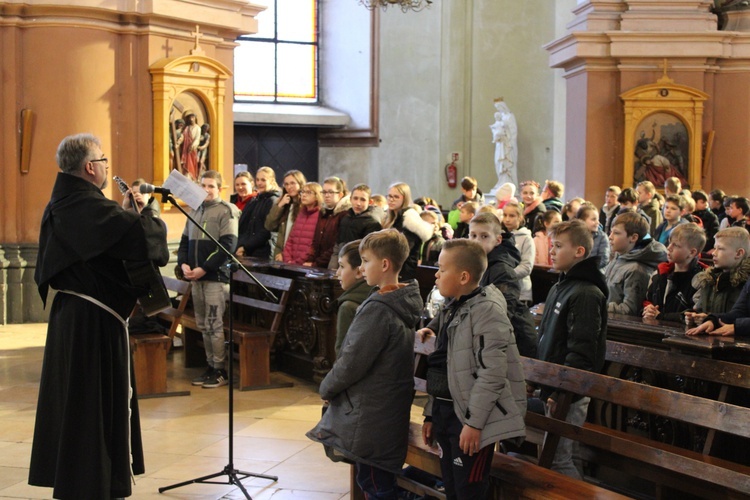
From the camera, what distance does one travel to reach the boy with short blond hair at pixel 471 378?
12.5 feet

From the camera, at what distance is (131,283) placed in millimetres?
4793

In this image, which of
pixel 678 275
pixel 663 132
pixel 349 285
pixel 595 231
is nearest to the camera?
pixel 349 285

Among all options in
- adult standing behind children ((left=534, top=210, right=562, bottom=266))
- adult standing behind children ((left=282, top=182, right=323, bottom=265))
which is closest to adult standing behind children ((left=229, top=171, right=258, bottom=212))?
adult standing behind children ((left=282, top=182, right=323, bottom=265))

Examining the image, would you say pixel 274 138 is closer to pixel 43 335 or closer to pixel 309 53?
pixel 309 53

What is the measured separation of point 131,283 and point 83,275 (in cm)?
23

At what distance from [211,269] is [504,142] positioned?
41.6 feet

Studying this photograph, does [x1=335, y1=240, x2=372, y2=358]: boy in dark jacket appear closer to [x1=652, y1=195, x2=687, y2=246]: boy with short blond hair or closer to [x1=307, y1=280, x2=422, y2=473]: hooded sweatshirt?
[x1=307, y1=280, x2=422, y2=473]: hooded sweatshirt

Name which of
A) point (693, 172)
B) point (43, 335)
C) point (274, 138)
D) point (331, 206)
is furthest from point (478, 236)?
point (274, 138)

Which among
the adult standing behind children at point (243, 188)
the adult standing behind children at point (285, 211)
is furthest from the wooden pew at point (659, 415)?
the adult standing behind children at point (243, 188)

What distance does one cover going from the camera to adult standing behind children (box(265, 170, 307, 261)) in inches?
381

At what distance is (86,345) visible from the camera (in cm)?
472

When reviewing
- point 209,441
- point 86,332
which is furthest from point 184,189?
point 209,441

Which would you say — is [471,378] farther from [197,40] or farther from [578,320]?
[197,40]

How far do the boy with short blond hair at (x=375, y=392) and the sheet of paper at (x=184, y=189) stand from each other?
1433 millimetres
